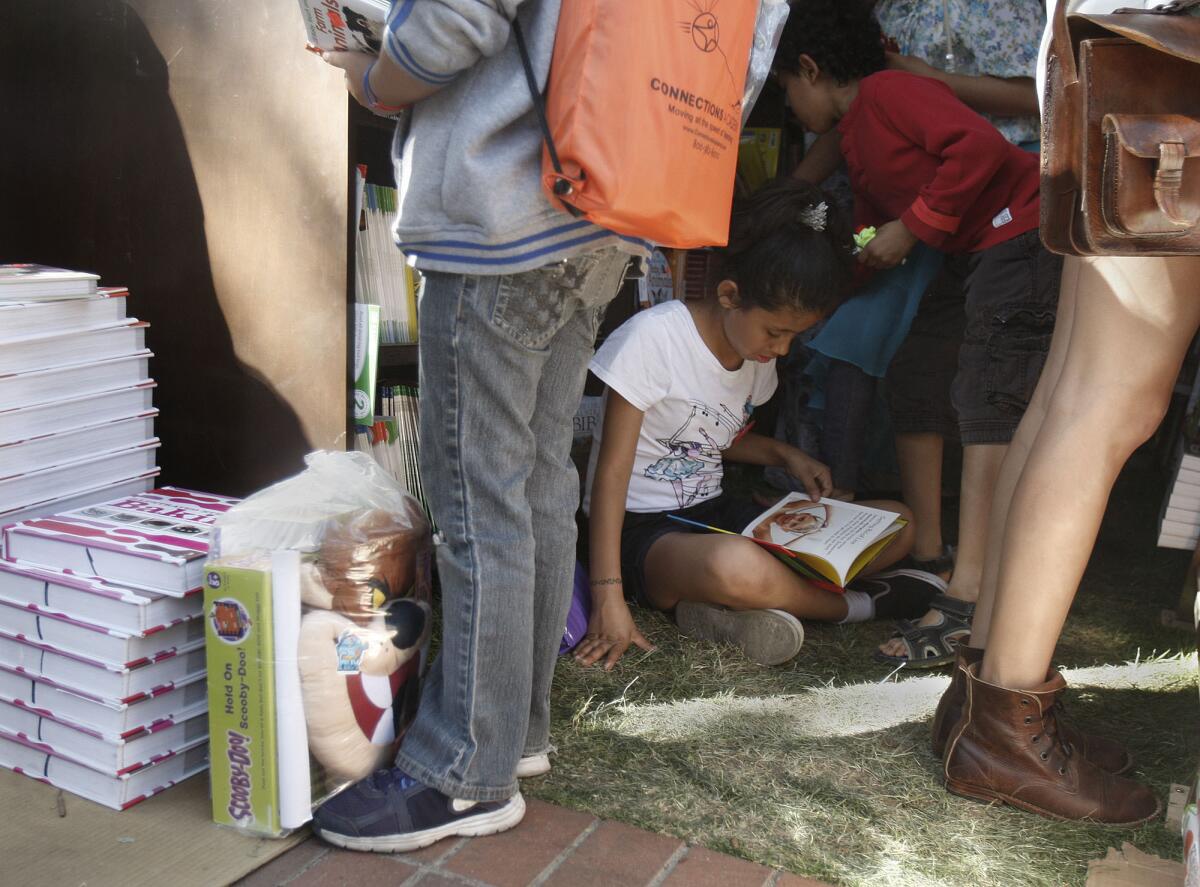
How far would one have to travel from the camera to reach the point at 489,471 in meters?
1.37

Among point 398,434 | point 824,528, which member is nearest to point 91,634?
point 398,434

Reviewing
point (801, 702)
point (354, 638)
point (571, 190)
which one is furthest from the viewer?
point (801, 702)

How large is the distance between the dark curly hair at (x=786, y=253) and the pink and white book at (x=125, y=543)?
116 cm

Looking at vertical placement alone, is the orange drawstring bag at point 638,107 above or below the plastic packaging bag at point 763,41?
below

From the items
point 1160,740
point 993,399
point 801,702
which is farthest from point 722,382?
point 1160,740

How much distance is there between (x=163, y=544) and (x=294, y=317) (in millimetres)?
522

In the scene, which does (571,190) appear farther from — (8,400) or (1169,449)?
(1169,449)

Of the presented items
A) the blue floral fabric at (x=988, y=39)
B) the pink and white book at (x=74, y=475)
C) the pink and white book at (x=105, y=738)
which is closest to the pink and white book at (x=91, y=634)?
the pink and white book at (x=105, y=738)

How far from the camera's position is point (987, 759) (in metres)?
1.55

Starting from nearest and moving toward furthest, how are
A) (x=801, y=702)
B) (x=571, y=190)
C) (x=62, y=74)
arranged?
(x=571, y=190) < (x=801, y=702) < (x=62, y=74)

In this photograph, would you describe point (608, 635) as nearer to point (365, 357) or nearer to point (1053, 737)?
point (365, 357)

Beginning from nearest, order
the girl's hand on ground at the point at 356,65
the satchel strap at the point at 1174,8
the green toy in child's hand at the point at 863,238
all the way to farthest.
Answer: the satchel strap at the point at 1174,8
the girl's hand on ground at the point at 356,65
the green toy in child's hand at the point at 863,238

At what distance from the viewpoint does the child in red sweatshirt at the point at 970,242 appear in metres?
2.21

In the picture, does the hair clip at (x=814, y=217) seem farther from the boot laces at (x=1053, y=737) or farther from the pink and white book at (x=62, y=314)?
the pink and white book at (x=62, y=314)
